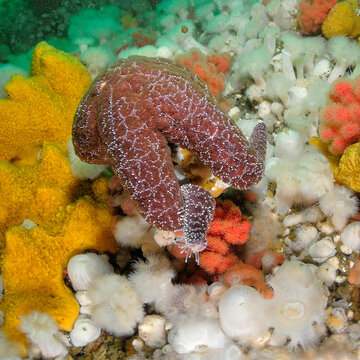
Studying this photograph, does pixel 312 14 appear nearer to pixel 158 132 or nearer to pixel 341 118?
pixel 341 118

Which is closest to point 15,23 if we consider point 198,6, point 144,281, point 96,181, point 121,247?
Answer: point 198,6

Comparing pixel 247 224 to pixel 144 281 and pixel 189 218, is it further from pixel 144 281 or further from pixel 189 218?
pixel 144 281

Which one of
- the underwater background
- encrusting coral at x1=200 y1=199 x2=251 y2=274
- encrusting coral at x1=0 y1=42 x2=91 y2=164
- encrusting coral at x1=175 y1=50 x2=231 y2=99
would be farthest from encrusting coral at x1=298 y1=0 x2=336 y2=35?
encrusting coral at x1=200 y1=199 x2=251 y2=274

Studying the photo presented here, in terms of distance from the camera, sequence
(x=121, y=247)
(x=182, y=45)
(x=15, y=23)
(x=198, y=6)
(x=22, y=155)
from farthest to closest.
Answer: (x=15, y=23), (x=198, y=6), (x=182, y=45), (x=22, y=155), (x=121, y=247)

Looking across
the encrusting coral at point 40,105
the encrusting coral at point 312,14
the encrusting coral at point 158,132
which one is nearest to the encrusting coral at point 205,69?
the encrusting coral at point 40,105

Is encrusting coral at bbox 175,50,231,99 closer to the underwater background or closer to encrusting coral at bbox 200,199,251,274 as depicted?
the underwater background

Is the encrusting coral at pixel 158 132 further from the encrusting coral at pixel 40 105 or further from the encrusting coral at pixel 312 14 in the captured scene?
the encrusting coral at pixel 312 14
